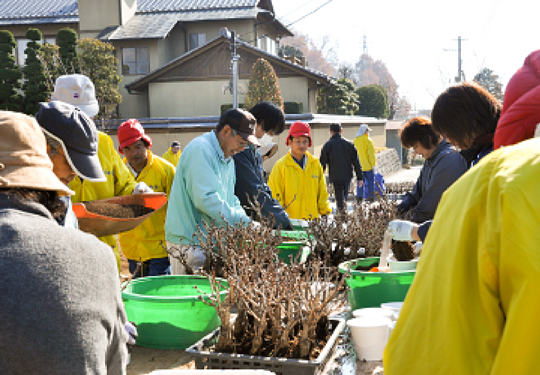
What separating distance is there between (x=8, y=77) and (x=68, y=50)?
295 centimetres

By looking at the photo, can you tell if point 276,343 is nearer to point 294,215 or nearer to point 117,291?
point 117,291

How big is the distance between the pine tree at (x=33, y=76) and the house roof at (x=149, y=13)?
4356 mm

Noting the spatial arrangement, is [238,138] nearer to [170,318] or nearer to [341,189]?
[170,318]

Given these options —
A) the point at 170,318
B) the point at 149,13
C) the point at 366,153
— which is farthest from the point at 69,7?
the point at 170,318

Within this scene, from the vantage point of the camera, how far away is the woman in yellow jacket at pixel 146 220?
358 cm

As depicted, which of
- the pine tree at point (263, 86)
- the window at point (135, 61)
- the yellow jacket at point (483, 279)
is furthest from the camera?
the window at point (135, 61)

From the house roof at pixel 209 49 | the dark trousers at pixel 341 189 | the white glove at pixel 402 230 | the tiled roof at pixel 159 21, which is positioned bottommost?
the dark trousers at pixel 341 189

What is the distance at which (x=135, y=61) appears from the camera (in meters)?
28.4

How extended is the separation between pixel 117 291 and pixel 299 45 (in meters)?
82.8

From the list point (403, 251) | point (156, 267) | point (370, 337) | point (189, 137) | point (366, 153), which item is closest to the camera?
point (370, 337)

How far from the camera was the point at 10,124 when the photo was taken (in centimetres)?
118

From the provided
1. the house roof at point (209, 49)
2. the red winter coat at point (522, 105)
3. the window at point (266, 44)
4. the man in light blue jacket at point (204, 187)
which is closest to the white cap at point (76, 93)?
the man in light blue jacket at point (204, 187)

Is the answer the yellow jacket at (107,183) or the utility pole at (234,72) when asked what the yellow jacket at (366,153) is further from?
the yellow jacket at (107,183)

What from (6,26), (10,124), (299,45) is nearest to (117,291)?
(10,124)
